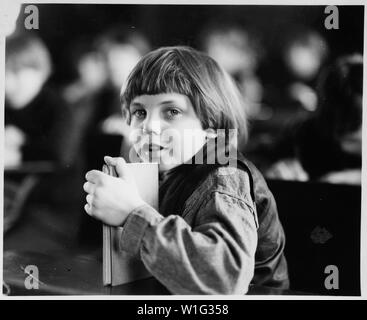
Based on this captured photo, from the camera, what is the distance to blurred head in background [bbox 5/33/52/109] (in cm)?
115

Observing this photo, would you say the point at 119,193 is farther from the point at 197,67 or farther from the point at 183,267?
the point at 197,67

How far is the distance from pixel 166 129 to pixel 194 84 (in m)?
0.11

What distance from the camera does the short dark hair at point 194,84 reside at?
42.8 inches

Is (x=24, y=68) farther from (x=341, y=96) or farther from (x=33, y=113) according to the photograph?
(x=341, y=96)

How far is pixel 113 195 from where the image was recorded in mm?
1056

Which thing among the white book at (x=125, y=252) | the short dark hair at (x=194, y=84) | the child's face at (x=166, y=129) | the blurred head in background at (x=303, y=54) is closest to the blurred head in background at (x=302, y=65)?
the blurred head in background at (x=303, y=54)

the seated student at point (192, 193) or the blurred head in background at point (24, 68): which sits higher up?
the blurred head in background at point (24, 68)

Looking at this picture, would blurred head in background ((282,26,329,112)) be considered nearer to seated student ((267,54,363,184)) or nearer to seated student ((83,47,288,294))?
seated student ((267,54,363,184))

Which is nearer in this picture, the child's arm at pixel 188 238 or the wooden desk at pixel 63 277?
the child's arm at pixel 188 238

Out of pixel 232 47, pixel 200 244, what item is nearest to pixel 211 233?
pixel 200 244

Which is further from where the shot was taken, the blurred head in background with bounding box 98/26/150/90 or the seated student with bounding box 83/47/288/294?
the blurred head in background with bounding box 98/26/150/90

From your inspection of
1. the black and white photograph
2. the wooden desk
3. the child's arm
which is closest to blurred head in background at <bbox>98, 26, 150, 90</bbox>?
the black and white photograph

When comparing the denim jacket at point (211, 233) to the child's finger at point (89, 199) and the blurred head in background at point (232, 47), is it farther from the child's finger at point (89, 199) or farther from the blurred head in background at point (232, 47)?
the blurred head in background at point (232, 47)

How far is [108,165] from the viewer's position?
1107 millimetres
